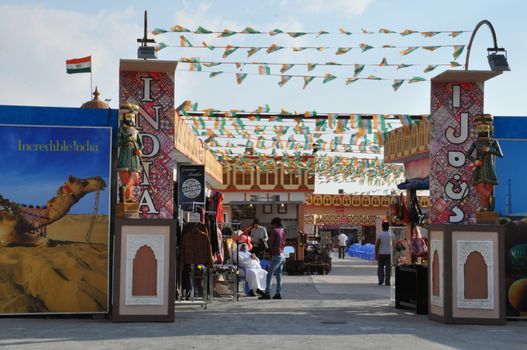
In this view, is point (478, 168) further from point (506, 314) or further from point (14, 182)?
point (14, 182)

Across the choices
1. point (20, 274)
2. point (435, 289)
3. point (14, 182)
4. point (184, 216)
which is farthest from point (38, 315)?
point (435, 289)

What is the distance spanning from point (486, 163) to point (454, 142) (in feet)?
5.84

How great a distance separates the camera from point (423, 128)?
1809 cm

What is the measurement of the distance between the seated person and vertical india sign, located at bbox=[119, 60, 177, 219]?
402 cm

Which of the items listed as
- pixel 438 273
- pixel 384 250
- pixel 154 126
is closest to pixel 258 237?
pixel 384 250

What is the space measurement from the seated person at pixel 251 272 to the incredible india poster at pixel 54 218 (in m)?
5.16

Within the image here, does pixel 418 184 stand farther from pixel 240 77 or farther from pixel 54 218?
pixel 54 218

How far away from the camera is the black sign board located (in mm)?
Result: 15609

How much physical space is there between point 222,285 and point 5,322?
20.4 feet

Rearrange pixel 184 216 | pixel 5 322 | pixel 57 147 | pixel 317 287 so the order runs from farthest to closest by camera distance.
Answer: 1. pixel 317 287
2. pixel 184 216
3. pixel 57 147
4. pixel 5 322

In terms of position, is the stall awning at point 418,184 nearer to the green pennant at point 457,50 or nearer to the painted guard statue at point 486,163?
the green pennant at point 457,50

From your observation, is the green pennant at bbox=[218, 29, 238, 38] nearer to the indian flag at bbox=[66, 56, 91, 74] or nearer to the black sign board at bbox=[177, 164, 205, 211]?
the black sign board at bbox=[177, 164, 205, 211]

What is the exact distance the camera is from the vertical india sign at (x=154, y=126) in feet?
44.7

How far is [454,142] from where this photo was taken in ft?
47.8
